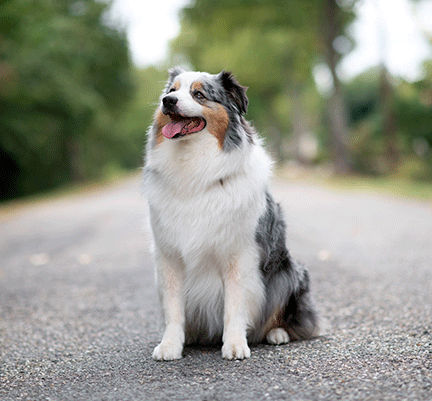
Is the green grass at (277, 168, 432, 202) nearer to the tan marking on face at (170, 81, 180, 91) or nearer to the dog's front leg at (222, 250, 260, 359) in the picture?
the dog's front leg at (222, 250, 260, 359)

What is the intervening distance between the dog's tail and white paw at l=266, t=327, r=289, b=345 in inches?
2.8

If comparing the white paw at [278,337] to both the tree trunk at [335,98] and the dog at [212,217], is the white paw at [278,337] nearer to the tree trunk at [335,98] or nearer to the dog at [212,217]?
the dog at [212,217]

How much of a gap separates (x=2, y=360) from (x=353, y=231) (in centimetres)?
723

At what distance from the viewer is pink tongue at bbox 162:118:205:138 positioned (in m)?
3.64

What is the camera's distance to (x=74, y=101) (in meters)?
24.5

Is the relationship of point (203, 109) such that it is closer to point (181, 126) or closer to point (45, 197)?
point (181, 126)

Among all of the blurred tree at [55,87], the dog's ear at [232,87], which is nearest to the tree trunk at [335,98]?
the blurred tree at [55,87]

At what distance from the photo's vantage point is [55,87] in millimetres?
23375

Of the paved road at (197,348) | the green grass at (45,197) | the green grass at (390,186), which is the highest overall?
the paved road at (197,348)

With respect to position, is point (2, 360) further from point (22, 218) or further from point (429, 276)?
point (22, 218)

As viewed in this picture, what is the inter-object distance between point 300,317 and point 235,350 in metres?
0.62

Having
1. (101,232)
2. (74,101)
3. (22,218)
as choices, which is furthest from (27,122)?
(101,232)

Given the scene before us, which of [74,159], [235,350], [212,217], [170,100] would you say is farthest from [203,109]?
[74,159]

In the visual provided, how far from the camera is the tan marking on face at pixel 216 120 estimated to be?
12.1ft
